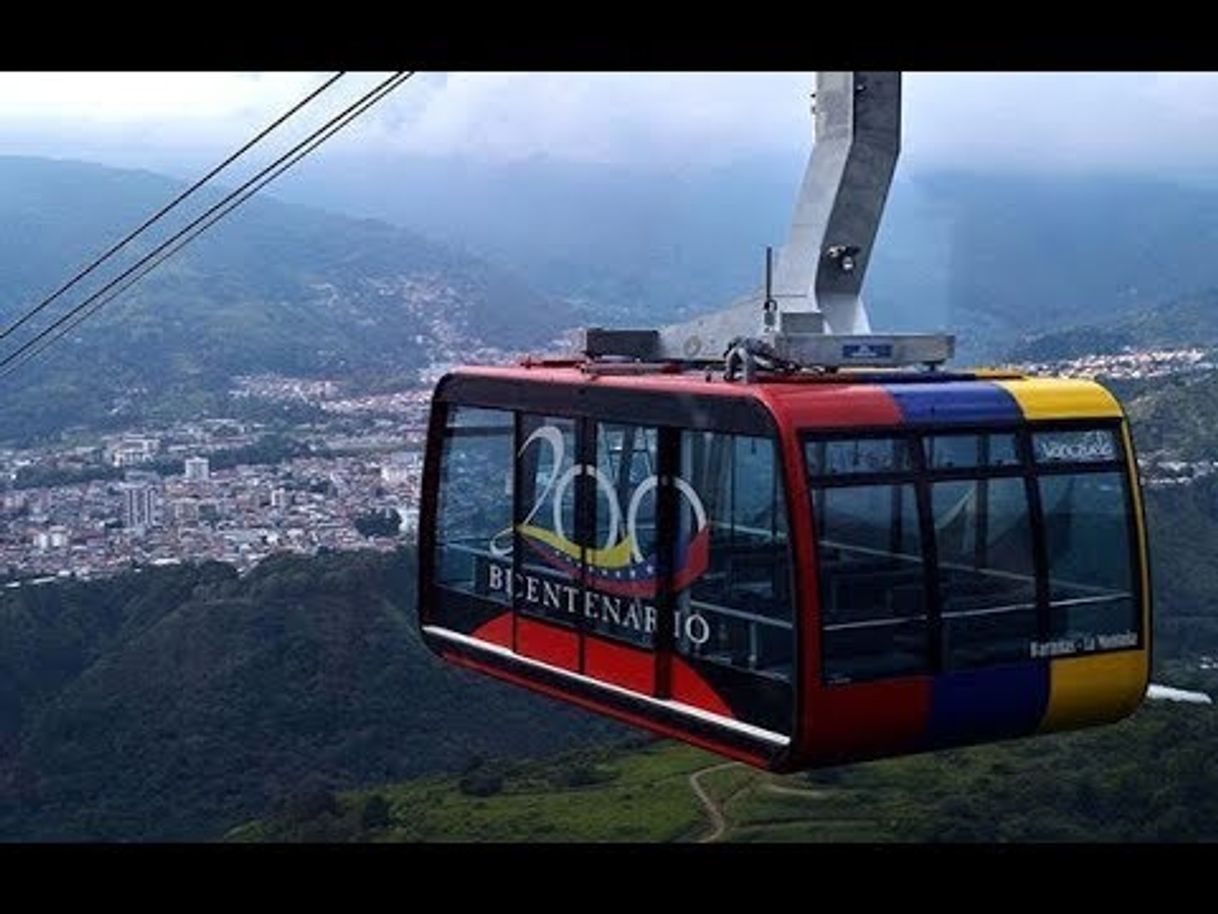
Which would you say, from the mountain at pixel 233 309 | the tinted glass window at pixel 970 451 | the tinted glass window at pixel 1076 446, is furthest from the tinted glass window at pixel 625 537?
the mountain at pixel 233 309

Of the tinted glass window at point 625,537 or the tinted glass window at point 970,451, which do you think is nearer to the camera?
the tinted glass window at point 970,451

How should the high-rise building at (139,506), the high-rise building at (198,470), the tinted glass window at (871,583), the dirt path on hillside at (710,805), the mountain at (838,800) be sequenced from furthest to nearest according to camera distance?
the high-rise building at (198,470), the high-rise building at (139,506), the dirt path on hillside at (710,805), the mountain at (838,800), the tinted glass window at (871,583)

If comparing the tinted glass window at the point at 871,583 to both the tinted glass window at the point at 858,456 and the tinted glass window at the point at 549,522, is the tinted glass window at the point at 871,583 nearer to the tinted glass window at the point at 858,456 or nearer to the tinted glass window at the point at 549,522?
the tinted glass window at the point at 858,456

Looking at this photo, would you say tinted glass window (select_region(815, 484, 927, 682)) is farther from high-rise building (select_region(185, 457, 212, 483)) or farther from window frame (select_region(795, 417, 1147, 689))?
high-rise building (select_region(185, 457, 212, 483))

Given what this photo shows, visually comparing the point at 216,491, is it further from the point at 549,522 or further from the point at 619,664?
the point at 619,664

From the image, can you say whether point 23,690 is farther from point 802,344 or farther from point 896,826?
point 802,344
